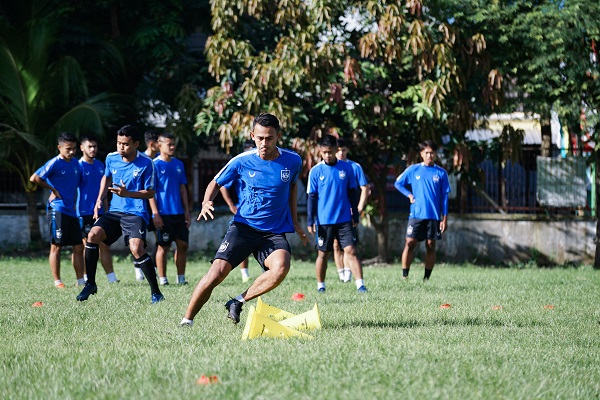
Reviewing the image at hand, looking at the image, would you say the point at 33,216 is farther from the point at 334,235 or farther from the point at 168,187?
the point at 334,235

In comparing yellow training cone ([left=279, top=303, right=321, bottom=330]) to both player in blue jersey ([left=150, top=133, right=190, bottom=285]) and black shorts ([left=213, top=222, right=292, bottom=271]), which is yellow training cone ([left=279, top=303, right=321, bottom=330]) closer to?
black shorts ([left=213, top=222, right=292, bottom=271])

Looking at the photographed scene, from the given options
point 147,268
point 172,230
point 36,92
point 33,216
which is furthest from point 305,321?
point 33,216

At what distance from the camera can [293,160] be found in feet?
26.6

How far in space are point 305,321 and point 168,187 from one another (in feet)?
19.2

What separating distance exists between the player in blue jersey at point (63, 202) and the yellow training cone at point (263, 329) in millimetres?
6024

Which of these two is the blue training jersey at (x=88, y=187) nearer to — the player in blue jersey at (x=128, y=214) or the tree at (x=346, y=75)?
the player in blue jersey at (x=128, y=214)

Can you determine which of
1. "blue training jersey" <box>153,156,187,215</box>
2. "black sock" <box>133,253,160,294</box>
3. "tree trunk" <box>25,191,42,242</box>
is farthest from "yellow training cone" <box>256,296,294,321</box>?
"tree trunk" <box>25,191,42,242</box>

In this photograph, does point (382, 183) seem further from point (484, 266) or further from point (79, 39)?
point (79, 39)

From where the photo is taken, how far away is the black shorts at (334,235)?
12.0m

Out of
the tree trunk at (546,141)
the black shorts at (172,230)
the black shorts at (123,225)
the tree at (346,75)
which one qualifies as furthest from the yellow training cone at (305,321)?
the tree trunk at (546,141)

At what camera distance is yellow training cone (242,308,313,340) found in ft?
23.6

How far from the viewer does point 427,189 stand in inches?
540

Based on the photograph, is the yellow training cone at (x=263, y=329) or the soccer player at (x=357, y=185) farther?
the soccer player at (x=357, y=185)

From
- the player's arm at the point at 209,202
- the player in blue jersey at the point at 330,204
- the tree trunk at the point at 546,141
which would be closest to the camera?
the player's arm at the point at 209,202
